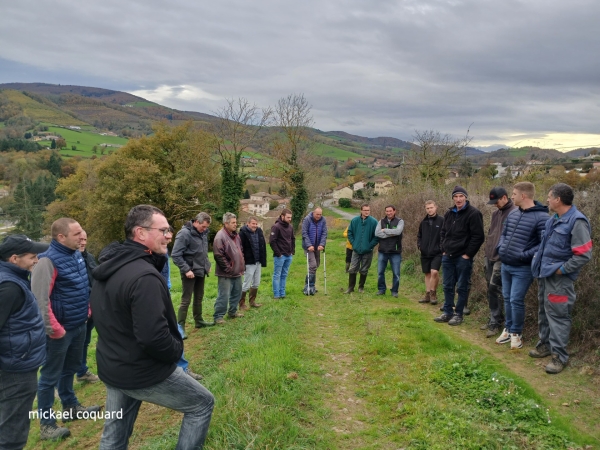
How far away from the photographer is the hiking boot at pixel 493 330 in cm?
598

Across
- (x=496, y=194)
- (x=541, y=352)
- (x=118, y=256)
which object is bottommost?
(x=541, y=352)

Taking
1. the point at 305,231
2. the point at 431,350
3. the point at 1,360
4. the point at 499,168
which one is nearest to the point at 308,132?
the point at 499,168

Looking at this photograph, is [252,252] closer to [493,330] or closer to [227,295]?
[227,295]

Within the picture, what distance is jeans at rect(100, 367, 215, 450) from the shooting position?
2.71 meters

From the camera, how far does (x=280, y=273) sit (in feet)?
28.9

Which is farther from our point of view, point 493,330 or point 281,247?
point 281,247

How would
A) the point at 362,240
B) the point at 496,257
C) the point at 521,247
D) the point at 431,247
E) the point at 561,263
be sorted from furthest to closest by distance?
the point at 362,240, the point at 431,247, the point at 496,257, the point at 521,247, the point at 561,263

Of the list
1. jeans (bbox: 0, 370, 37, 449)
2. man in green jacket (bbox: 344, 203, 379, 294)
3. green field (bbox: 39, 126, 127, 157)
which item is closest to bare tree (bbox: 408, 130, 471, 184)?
man in green jacket (bbox: 344, 203, 379, 294)

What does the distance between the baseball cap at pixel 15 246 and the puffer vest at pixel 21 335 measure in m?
0.10

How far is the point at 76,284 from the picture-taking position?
4.52 m

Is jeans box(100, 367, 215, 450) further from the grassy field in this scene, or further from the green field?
the green field

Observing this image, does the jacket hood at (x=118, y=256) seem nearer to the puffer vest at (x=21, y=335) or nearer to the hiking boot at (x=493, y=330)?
the puffer vest at (x=21, y=335)

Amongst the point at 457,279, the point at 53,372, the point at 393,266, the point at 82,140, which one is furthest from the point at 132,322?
the point at 82,140

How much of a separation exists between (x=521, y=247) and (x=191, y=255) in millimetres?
5296
